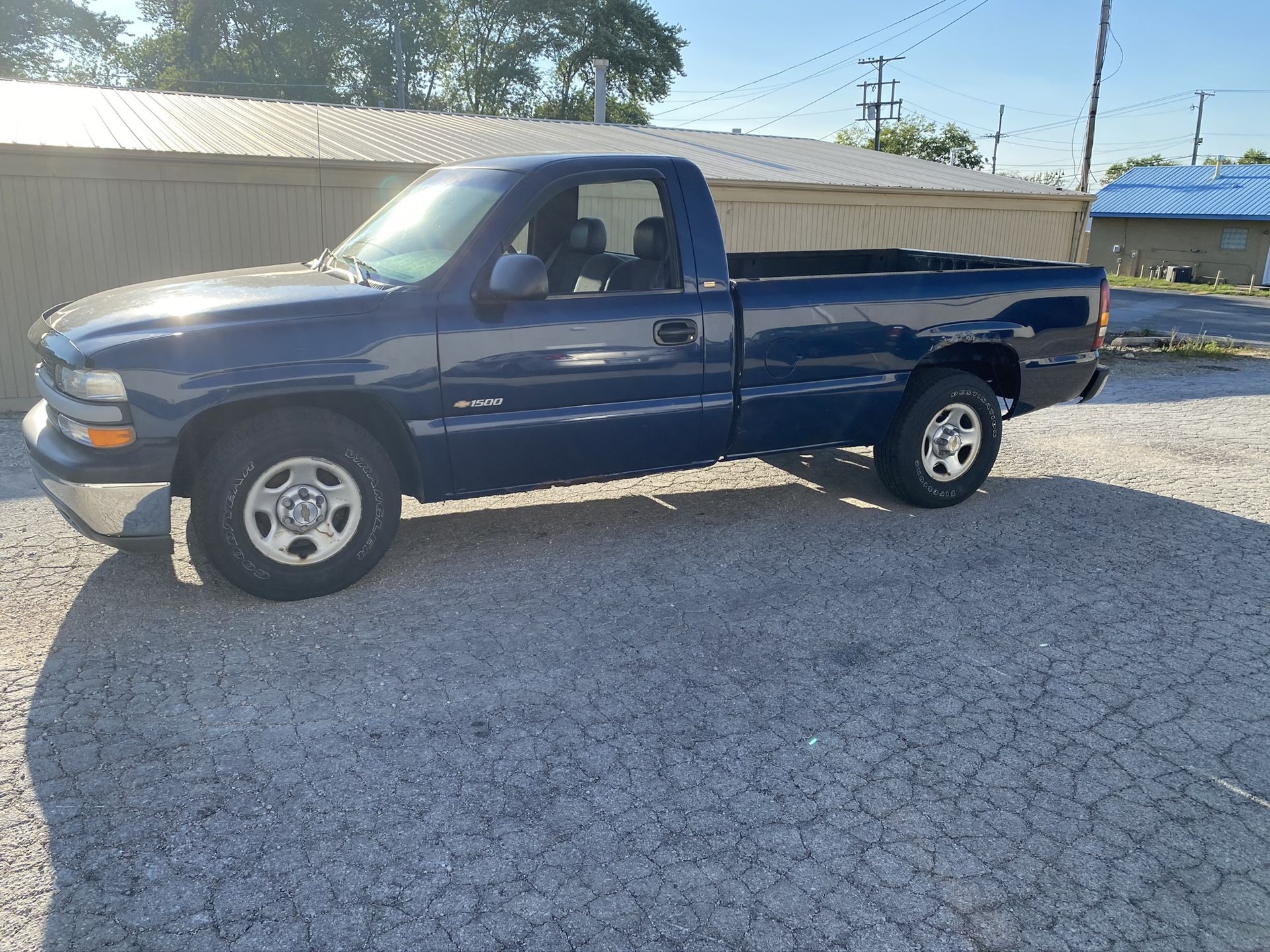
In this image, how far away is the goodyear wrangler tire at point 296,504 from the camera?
4297 millimetres

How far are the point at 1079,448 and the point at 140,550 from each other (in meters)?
7.08

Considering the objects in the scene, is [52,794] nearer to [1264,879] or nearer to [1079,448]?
[1264,879]

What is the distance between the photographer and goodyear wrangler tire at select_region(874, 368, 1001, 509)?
604 centimetres

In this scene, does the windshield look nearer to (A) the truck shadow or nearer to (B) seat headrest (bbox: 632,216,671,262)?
(B) seat headrest (bbox: 632,216,671,262)

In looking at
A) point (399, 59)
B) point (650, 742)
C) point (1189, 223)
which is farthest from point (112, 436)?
point (1189, 223)

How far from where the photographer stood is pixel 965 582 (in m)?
5.08

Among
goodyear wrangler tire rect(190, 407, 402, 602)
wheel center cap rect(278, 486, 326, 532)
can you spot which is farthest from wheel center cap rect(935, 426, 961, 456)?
wheel center cap rect(278, 486, 326, 532)

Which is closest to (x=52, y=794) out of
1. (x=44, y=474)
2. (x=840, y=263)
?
(x=44, y=474)

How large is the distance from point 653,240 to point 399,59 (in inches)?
1548

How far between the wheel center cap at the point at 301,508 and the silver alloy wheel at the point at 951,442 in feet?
12.1

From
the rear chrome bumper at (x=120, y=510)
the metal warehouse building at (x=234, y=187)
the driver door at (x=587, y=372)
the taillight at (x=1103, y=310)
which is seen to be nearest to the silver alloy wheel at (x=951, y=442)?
the taillight at (x=1103, y=310)

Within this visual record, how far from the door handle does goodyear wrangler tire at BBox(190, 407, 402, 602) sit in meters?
1.52

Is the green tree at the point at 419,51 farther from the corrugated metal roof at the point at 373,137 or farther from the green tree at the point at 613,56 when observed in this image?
the corrugated metal roof at the point at 373,137

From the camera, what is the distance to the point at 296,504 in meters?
4.44
